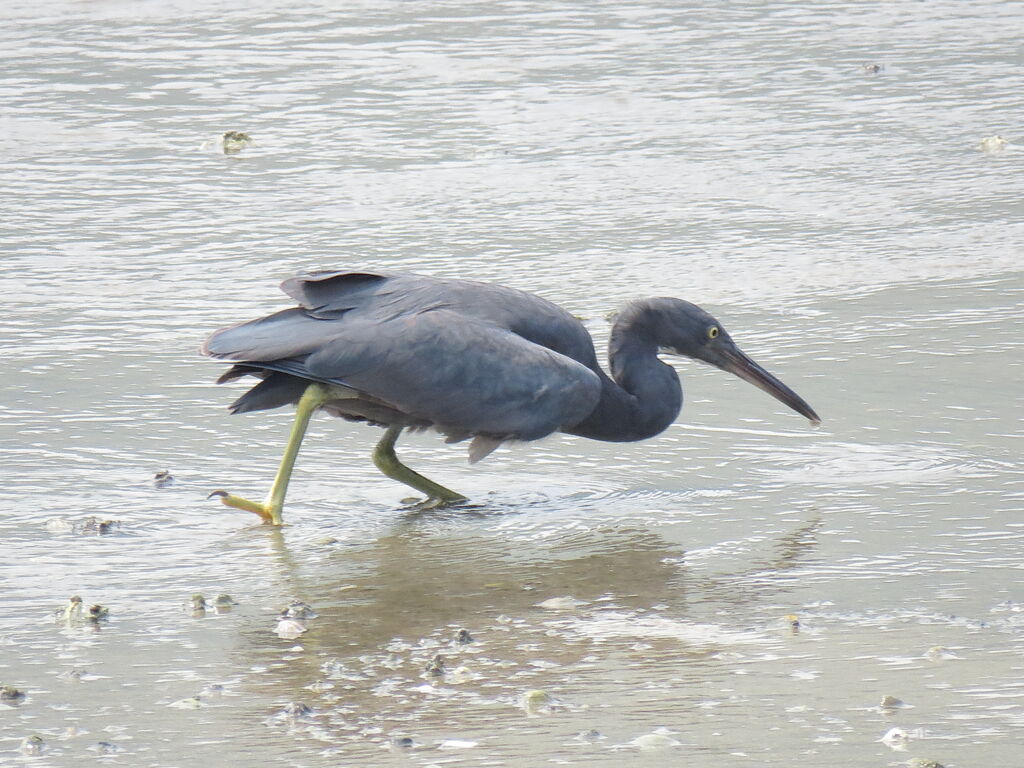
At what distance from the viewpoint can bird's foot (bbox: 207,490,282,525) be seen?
18.2 feet

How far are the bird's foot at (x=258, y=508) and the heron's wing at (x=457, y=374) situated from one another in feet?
1.56

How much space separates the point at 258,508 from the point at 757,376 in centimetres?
193

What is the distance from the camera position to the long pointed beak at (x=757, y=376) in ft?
20.5

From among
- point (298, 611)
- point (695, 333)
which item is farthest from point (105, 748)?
point (695, 333)

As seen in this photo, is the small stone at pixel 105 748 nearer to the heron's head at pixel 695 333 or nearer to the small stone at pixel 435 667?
the small stone at pixel 435 667

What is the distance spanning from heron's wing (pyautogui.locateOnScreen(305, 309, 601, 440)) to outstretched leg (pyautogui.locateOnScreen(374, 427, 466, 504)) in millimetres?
199

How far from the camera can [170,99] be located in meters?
11.5

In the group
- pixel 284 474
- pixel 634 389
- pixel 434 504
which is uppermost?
pixel 634 389

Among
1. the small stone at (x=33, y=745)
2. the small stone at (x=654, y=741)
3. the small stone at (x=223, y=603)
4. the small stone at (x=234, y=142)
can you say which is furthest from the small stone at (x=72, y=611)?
the small stone at (x=234, y=142)

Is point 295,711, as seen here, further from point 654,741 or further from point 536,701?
point 654,741

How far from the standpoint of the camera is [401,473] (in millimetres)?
5973

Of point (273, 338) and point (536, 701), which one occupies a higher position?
point (273, 338)

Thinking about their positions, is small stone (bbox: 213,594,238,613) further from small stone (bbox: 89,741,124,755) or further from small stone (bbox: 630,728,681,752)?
small stone (bbox: 630,728,681,752)

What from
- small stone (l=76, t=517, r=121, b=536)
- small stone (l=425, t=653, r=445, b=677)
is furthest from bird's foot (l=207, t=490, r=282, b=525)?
small stone (l=425, t=653, r=445, b=677)
